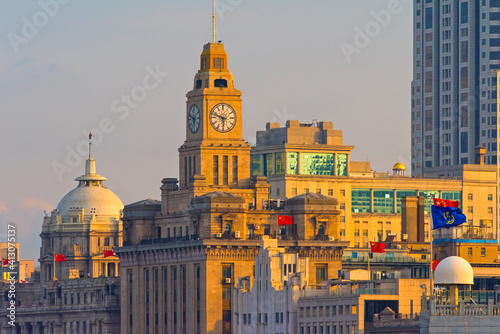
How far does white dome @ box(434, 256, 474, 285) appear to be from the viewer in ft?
571

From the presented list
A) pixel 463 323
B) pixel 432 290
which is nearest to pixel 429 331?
pixel 463 323

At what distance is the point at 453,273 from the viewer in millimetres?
174125

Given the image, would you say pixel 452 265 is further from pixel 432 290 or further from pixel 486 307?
pixel 432 290

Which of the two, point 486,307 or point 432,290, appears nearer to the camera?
point 486,307

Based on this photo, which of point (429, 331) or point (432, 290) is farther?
point (432, 290)

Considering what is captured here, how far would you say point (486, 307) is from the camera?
566ft

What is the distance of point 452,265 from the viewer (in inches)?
6880

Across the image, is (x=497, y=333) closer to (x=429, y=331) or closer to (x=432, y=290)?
(x=429, y=331)

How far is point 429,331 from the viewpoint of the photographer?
170 meters

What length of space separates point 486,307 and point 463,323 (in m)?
4.58

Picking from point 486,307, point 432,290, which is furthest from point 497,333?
point 432,290

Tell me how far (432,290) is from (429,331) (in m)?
25.6

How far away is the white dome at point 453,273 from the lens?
174 metres

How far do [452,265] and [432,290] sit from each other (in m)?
21.2
